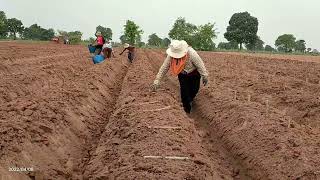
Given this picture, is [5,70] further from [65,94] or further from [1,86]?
[65,94]

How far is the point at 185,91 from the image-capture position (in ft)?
29.9

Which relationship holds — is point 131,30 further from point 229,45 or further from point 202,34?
point 229,45

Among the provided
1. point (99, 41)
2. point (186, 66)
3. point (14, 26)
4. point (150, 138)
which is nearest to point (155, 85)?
point (186, 66)

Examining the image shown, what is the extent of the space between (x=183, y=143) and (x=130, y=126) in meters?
1.05

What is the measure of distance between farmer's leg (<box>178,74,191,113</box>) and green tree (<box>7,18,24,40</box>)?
89494 mm

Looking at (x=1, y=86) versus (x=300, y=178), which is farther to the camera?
(x=1, y=86)

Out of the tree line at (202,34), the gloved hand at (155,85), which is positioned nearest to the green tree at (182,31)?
the tree line at (202,34)

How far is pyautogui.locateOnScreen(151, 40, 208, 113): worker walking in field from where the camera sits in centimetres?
848

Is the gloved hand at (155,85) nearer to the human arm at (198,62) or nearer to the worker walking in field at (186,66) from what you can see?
the worker walking in field at (186,66)

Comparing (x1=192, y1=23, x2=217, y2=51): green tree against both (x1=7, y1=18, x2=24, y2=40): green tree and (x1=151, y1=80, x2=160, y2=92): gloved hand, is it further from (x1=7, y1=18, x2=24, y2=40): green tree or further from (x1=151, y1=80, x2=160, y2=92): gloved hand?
(x1=151, y1=80, x2=160, y2=92): gloved hand

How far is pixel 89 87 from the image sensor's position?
10531mm

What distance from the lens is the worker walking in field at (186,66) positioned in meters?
8.48

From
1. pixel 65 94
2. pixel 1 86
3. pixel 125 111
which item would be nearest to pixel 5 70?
pixel 1 86

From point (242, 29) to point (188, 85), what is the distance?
81035 millimetres
